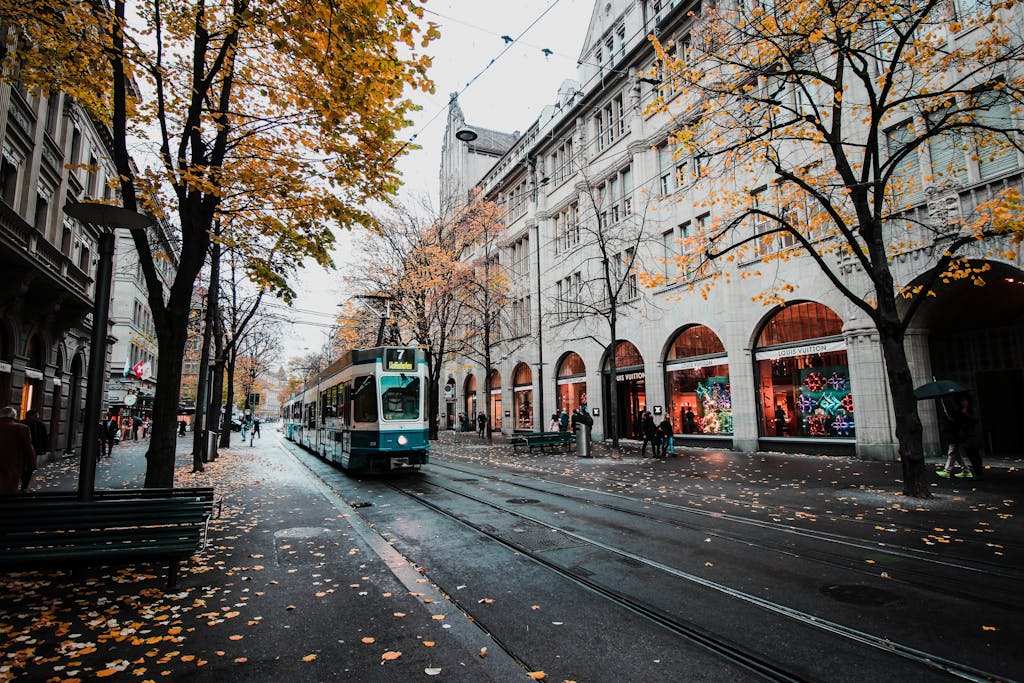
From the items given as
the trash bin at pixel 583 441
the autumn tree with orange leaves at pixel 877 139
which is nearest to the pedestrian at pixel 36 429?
the autumn tree with orange leaves at pixel 877 139

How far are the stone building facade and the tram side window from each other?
9.61 meters

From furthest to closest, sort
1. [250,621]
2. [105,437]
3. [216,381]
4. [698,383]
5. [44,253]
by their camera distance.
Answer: [105,437] → [698,383] → [216,381] → [44,253] → [250,621]

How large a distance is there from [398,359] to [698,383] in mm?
13521

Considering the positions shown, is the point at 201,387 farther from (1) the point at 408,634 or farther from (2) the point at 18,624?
(1) the point at 408,634

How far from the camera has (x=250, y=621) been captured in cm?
449

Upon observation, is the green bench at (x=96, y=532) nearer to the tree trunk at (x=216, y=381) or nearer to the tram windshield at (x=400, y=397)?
the tram windshield at (x=400, y=397)

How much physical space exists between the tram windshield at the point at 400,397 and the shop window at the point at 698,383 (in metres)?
12.7

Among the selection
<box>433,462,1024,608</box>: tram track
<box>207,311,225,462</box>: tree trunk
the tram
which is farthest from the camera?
<box>207,311,225,462</box>: tree trunk

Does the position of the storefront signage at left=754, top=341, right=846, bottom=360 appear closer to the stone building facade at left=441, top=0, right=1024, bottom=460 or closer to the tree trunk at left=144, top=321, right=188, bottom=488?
the stone building facade at left=441, top=0, right=1024, bottom=460

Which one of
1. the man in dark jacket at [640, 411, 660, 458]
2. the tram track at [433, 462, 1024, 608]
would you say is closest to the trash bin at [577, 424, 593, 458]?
the man in dark jacket at [640, 411, 660, 458]

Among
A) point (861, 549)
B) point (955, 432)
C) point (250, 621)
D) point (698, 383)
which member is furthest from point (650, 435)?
point (250, 621)

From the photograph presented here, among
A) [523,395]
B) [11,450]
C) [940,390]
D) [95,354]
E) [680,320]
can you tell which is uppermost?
[680,320]

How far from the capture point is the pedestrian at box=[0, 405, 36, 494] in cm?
657

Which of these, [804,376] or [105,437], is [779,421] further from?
[105,437]
